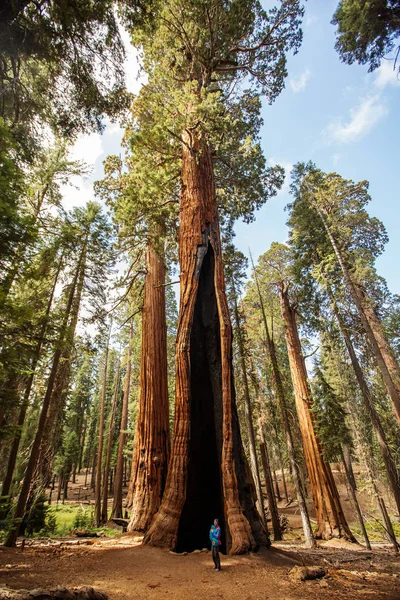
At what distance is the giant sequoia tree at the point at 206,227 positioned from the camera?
16.4 ft

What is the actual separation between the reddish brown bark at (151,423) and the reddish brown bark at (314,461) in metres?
7.39

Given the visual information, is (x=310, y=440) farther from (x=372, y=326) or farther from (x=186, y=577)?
(x=186, y=577)

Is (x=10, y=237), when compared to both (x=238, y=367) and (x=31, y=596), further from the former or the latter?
(x=238, y=367)

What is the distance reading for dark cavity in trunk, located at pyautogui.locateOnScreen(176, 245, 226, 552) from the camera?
18.4 ft

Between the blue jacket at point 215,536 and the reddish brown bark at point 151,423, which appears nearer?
the blue jacket at point 215,536

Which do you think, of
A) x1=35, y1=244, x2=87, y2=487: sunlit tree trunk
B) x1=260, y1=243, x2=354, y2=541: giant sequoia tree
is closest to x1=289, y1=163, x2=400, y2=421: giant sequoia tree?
x1=260, y1=243, x2=354, y2=541: giant sequoia tree

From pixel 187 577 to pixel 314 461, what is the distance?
988 cm

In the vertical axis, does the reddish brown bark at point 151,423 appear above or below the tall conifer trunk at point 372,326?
below

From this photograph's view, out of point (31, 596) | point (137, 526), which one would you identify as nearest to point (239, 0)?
point (31, 596)

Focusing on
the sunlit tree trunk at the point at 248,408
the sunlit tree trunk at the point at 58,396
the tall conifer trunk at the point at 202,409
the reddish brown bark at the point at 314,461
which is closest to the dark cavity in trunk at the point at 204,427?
the tall conifer trunk at the point at 202,409

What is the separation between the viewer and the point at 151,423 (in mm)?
7148

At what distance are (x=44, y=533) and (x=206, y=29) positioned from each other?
20162 millimetres

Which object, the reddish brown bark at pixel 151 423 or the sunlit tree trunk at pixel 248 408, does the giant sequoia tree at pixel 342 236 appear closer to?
the sunlit tree trunk at pixel 248 408

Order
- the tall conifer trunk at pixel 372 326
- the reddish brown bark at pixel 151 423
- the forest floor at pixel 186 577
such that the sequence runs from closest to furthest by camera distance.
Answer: the forest floor at pixel 186 577 < the reddish brown bark at pixel 151 423 < the tall conifer trunk at pixel 372 326
